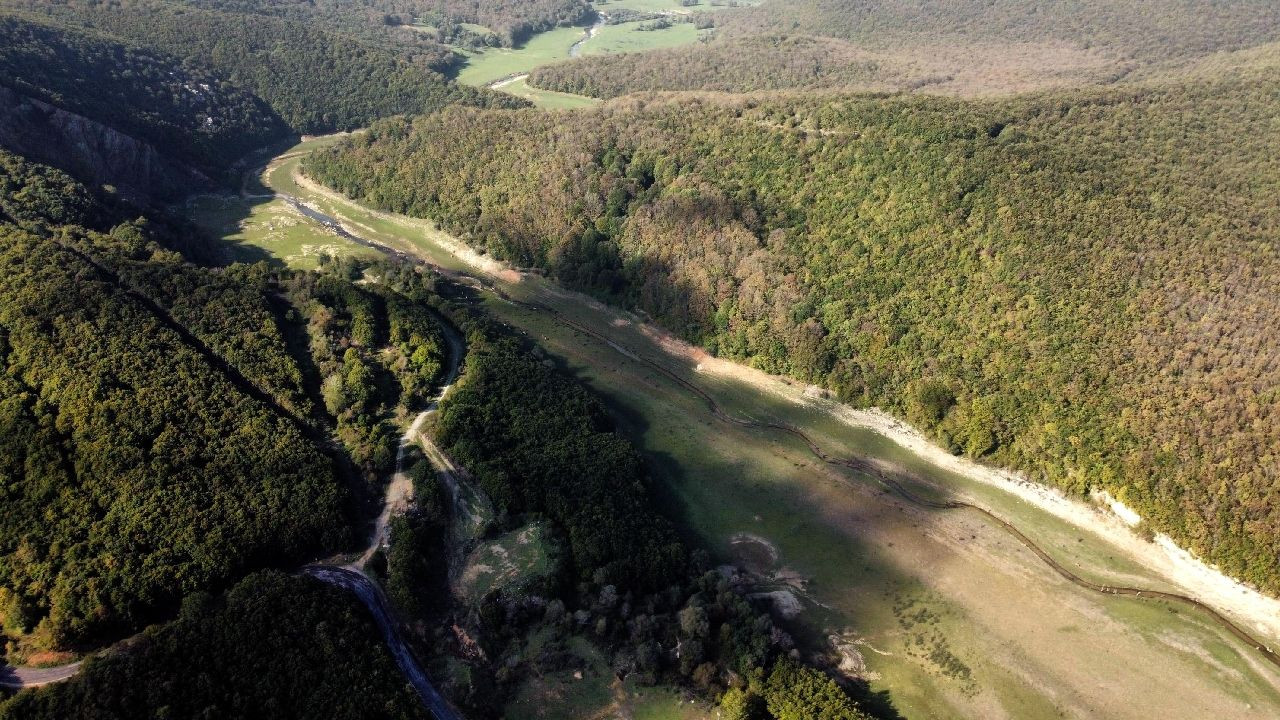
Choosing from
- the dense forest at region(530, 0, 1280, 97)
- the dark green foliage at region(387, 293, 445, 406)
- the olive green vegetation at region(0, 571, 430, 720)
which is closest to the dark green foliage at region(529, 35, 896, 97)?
the dense forest at region(530, 0, 1280, 97)

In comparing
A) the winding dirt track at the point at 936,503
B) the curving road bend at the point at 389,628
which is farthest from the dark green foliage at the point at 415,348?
the curving road bend at the point at 389,628

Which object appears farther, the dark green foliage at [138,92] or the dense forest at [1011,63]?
the dense forest at [1011,63]

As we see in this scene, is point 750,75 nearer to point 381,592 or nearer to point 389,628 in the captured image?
point 381,592

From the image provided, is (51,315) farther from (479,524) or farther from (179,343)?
(479,524)


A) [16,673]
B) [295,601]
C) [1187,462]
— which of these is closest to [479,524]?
[295,601]

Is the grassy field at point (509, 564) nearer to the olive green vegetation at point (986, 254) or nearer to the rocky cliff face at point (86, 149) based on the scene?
the olive green vegetation at point (986, 254)

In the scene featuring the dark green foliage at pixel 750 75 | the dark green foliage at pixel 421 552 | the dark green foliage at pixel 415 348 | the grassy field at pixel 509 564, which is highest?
the dark green foliage at pixel 750 75

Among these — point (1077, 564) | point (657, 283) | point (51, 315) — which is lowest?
point (1077, 564)
